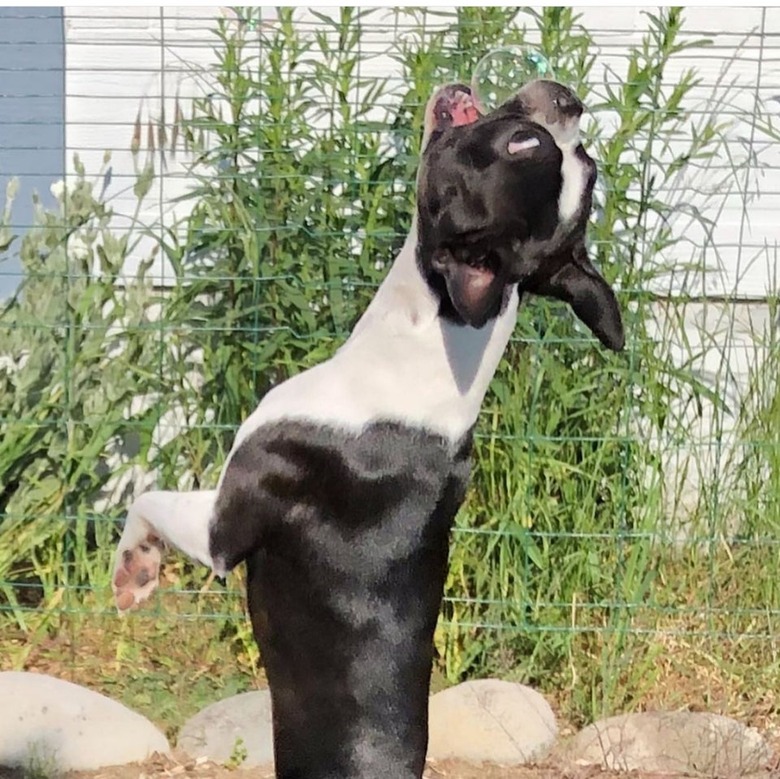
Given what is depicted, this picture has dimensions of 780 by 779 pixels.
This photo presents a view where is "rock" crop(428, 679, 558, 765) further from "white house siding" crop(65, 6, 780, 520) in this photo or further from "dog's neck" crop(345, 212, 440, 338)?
"dog's neck" crop(345, 212, 440, 338)

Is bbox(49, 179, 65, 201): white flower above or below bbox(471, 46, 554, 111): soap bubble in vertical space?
below

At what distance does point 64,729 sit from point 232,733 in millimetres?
532

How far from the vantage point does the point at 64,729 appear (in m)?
4.05

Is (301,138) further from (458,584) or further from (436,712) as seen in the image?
(436,712)

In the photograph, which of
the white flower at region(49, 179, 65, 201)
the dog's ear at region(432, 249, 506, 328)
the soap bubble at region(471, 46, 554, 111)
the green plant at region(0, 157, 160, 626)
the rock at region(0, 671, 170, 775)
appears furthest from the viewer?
the white flower at region(49, 179, 65, 201)

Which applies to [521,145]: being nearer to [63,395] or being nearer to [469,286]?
[469,286]

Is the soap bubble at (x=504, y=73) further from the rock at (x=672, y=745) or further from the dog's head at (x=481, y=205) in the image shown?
the rock at (x=672, y=745)

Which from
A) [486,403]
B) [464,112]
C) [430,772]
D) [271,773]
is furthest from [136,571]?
[486,403]

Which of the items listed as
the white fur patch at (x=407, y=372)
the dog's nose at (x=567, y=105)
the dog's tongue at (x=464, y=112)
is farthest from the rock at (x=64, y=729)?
the dog's nose at (x=567, y=105)

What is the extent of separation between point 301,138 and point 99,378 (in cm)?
113

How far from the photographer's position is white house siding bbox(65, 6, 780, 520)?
16.5 feet

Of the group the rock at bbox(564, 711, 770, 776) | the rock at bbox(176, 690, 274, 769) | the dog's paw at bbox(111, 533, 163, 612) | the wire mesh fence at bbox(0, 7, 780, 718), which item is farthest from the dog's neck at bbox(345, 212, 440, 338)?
the rock at bbox(564, 711, 770, 776)

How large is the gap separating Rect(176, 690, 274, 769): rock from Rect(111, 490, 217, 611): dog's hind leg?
1.93 metres

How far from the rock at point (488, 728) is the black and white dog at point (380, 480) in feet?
6.52
